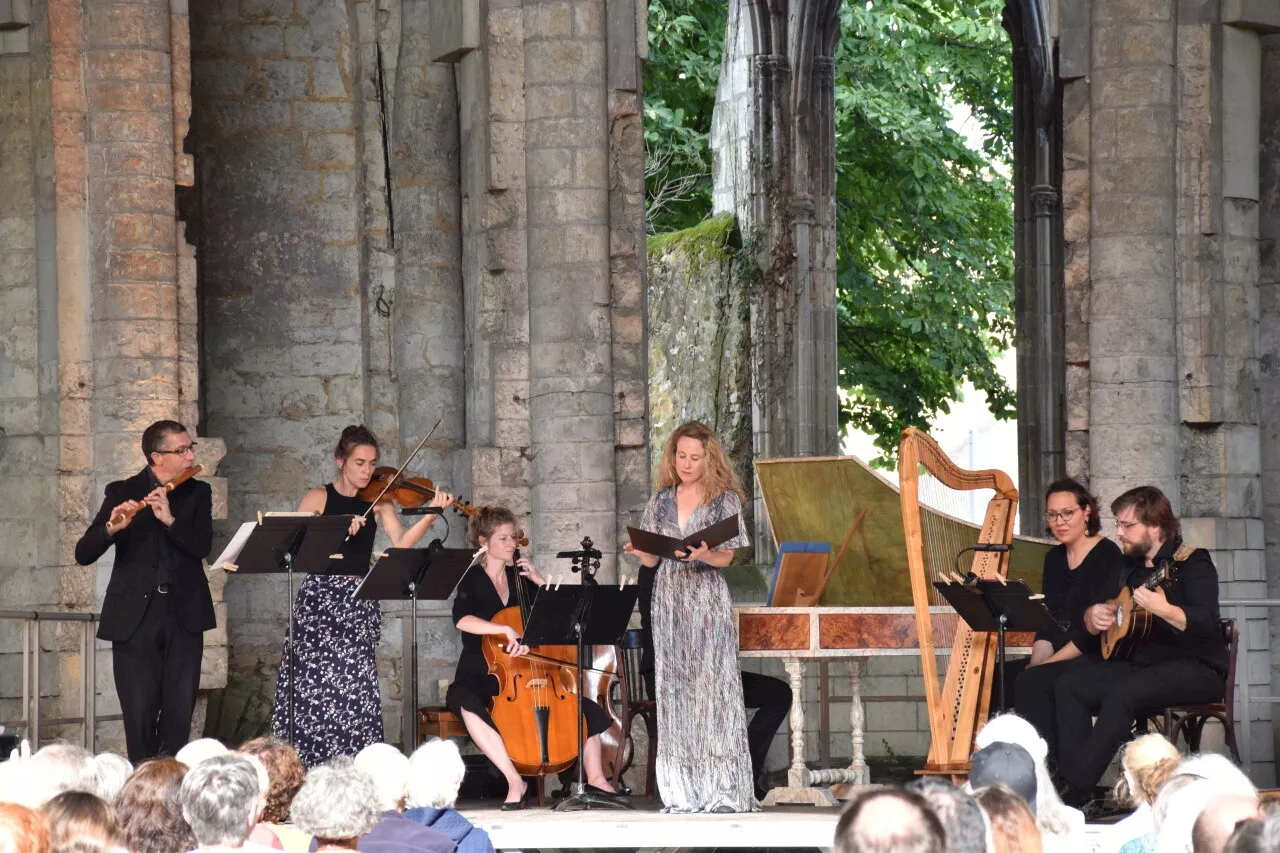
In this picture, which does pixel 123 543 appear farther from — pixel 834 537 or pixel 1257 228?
pixel 1257 228

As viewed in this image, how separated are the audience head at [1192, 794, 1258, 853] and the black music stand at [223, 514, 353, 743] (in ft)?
17.9

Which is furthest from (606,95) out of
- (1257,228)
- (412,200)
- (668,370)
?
(668,370)

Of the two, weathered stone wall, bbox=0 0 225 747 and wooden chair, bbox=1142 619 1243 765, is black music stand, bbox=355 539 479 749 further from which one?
wooden chair, bbox=1142 619 1243 765

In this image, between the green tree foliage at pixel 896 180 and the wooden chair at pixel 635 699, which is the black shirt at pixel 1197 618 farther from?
the green tree foliage at pixel 896 180

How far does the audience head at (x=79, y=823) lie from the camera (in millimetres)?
4469

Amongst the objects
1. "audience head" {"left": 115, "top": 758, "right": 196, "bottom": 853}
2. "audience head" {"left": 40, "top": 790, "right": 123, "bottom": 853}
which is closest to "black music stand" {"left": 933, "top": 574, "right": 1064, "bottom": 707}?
"audience head" {"left": 115, "top": 758, "right": 196, "bottom": 853}

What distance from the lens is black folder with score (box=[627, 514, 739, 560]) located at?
8758 mm

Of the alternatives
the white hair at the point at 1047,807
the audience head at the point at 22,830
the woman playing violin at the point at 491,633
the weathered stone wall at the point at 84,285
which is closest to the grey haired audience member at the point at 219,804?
the audience head at the point at 22,830

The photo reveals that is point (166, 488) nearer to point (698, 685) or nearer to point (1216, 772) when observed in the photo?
point (698, 685)

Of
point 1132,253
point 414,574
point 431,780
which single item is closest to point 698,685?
point 414,574

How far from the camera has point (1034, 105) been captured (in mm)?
20297

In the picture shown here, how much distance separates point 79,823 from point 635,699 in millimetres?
5889

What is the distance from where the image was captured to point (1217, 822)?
14.0 ft

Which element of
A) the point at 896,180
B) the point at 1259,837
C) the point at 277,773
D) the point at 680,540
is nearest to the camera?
the point at 1259,837
